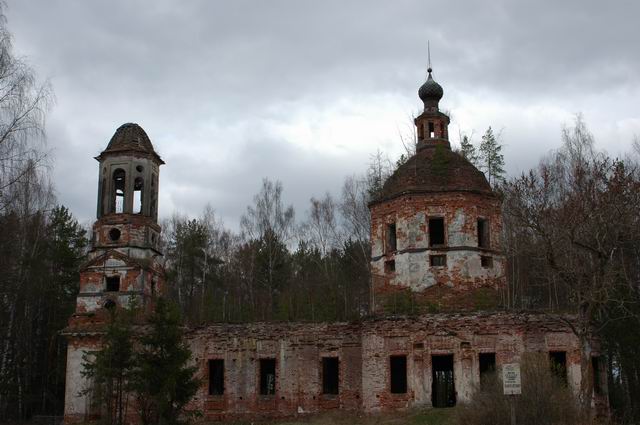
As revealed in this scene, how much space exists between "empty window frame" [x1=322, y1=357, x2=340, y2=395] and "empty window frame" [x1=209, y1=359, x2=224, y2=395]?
11.6 ft

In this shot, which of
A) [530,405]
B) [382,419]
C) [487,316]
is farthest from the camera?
[487,316]

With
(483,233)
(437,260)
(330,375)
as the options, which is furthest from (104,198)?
(483,233)

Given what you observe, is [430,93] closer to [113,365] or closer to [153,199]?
[153,199]

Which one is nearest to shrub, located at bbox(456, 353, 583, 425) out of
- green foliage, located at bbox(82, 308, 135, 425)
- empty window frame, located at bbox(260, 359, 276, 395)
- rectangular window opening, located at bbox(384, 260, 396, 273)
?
rectangular window opening, located at bbox(384, 260, 396, 273)

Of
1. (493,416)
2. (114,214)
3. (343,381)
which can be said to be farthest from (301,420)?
(114,214)

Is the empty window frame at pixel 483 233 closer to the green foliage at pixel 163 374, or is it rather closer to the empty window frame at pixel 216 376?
the empty window frame at pixel 216 376

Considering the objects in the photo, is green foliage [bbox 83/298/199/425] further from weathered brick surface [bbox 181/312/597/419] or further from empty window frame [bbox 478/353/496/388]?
empty window frame [bbox 478/353/496/388]

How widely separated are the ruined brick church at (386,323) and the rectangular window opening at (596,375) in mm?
97

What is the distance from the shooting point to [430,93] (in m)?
26.7

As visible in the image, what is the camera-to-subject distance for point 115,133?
27.8m

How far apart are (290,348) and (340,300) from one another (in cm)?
616

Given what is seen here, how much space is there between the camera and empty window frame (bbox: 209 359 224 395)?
968 inches

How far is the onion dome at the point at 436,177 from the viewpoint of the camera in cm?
2392

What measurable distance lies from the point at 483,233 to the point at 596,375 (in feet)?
18.3
